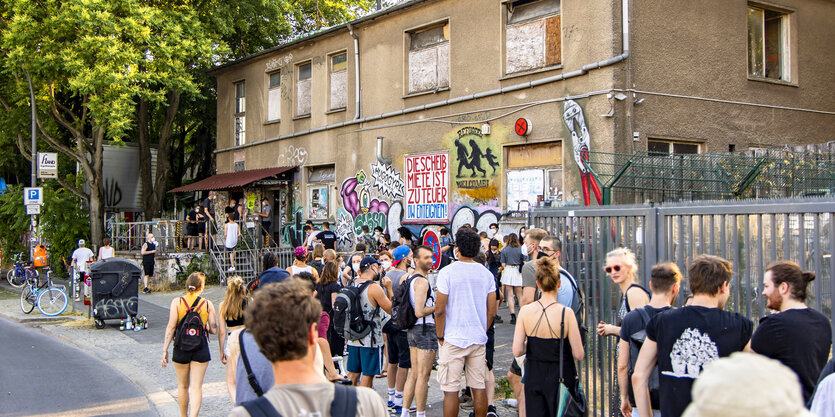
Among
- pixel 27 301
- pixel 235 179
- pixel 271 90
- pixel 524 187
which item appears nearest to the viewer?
pixel 524 187

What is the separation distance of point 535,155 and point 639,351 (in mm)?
10847

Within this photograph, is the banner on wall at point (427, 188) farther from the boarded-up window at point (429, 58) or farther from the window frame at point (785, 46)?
the window frame at point (785, 46)

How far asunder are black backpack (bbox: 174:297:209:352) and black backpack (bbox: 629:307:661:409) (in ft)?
14.2

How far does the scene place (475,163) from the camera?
1631cm

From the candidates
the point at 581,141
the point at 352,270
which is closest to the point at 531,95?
the point at 581,141

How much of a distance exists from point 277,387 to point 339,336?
5.68 metres

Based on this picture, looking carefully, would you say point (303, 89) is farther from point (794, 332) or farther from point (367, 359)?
point (794, 332)

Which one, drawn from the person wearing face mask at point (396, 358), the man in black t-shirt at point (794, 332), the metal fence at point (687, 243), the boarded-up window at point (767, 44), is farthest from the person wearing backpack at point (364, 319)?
the boarded-up window at point (767, 44)

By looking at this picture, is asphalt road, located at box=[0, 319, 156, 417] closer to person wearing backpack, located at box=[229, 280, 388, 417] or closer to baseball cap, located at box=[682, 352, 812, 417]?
person wearing backpack, located at box=[229, 280, 388, 417]

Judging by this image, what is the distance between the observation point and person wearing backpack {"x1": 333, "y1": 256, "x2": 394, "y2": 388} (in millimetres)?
7312

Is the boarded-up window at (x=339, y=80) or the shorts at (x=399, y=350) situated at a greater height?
the boarded-up window at (x=339, y=80)

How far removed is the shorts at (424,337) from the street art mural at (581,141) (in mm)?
Result: 7572

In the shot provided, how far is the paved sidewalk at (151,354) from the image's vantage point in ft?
26.7

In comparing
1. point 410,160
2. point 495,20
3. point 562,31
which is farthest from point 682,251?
point 410,160
